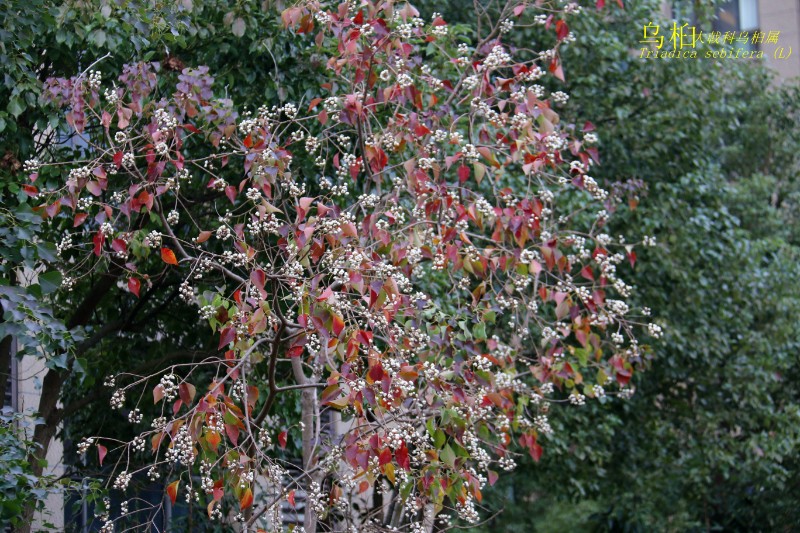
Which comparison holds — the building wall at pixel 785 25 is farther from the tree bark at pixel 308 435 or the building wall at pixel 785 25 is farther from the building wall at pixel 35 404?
the tree bark at pixel 308 435

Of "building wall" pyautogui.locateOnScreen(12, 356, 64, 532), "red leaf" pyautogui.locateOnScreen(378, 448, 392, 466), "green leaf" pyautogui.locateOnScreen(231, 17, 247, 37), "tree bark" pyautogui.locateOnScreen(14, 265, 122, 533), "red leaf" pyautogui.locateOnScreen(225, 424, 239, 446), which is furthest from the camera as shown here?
"building wall" pyautogui.locateOnScreen(12, 356, 64, 532)

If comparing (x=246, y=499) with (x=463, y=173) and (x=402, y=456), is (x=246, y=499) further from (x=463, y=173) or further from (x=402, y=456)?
(x=463, y=173)

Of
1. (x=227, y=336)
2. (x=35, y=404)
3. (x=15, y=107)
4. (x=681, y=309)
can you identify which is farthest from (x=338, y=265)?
(x=681, y=309)

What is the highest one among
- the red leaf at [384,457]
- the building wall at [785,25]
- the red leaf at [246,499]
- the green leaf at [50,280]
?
the building wall at [785,25]

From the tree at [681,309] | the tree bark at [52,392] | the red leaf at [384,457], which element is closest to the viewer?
the red leaf at [384,457]

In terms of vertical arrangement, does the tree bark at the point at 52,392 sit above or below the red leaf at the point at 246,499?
above

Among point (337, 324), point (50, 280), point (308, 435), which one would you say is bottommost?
point (308, 435)

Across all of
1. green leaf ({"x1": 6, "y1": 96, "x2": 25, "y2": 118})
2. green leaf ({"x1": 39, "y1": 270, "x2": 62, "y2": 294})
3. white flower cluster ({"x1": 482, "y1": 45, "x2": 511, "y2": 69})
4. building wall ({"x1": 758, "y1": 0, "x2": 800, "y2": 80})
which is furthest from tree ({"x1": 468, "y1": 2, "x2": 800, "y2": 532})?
building wall ({"x1": 758, "y1": 0, "x2": 800, "y2": 80})

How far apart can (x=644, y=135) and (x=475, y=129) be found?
11.1 feet

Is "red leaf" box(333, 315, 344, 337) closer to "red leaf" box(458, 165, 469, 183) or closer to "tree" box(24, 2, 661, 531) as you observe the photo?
"tree" box(24, 2, 661, 531)

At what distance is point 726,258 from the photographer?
1142 centimetres

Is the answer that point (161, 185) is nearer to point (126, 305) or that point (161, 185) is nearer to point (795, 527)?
point (126, 305)

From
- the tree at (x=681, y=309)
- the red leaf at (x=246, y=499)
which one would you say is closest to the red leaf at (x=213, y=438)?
the red leaf at (x=246, y=499)

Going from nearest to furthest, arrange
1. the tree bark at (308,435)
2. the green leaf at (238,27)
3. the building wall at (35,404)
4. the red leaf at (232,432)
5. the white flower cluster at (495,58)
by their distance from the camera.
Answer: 1. the red leaf at (232,432)
2. the tree bark at (308,435)
3. the white flower cluster at (495,58)
4. the green leaf at (238,27)
5. the building wall at (35,404)
